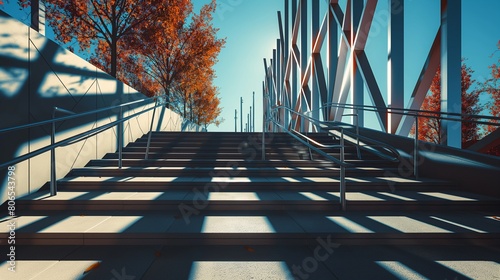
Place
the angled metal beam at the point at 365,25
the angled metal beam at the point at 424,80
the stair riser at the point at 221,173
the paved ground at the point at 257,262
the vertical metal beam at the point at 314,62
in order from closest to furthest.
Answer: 1. the paved ground at the point at 257,262
2. the stair riser at the point at 221,173
3. the angled metal beam at the point at 424,80
4. the angled metal beam at the point at 365,25
5. the vertical metal beam at the point at 314,62

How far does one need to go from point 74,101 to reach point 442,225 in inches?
246

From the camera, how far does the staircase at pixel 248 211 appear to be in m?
2.85

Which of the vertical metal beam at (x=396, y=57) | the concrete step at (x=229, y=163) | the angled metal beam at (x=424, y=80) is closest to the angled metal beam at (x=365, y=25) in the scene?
the vertical metal beam at (x=396, y=57)

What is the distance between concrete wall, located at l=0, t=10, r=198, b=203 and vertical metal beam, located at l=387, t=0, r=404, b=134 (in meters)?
7.38

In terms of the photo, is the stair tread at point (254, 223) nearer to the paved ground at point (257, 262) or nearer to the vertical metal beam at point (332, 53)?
the paved ground at point (257, 262)

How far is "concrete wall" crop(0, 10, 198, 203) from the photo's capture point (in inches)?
141

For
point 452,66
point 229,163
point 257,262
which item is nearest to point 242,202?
point 257,262

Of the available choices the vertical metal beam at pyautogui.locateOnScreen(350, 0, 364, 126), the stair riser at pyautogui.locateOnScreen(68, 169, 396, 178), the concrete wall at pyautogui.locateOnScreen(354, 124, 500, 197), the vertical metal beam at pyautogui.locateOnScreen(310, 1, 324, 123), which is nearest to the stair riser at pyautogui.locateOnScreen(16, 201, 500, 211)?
the concrete wall at pyautogui.locateOnScreen(354, 124, 500, 197)

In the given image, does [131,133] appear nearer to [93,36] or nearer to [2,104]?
[2,104]

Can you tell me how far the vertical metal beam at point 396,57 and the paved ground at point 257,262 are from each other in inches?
201

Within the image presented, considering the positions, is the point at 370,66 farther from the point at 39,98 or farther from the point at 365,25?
the point at 39,98

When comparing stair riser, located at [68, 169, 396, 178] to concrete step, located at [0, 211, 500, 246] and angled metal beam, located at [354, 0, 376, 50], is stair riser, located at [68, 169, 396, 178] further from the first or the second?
angled metal beam, located at [354, 0, 376, 50]

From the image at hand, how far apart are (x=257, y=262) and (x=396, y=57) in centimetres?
700

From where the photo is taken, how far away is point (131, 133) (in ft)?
25.0
